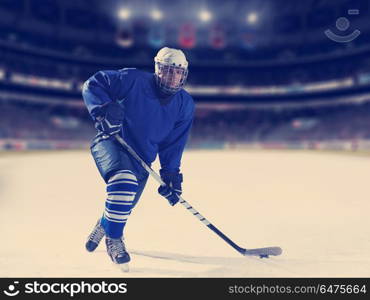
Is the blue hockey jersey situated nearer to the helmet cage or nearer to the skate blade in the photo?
the helmet cage

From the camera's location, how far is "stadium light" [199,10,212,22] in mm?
38281

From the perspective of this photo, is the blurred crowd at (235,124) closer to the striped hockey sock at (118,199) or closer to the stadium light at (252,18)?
the stadium light at (252,18)

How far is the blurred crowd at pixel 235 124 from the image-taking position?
1228 inches

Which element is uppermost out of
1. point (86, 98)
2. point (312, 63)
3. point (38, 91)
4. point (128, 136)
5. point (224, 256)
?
point (312, 63)

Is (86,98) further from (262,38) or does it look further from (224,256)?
(262,38)

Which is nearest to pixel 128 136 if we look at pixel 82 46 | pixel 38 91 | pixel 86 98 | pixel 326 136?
pixel 86 98

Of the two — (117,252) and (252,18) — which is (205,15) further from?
(117,252)

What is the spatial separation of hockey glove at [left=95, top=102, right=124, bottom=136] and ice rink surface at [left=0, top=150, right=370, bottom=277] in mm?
1106

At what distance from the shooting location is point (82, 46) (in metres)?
39.4

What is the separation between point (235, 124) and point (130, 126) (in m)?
37.6

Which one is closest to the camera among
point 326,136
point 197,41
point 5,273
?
point 5,273

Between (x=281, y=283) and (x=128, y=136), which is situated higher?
(x=128, y=136)

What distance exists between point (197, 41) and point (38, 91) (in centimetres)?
1862

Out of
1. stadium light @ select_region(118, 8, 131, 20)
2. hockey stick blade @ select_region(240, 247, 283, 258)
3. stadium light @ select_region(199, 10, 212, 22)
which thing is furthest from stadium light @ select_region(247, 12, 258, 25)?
hockey stick blade @ select_region(240, 247, 283, 258)
